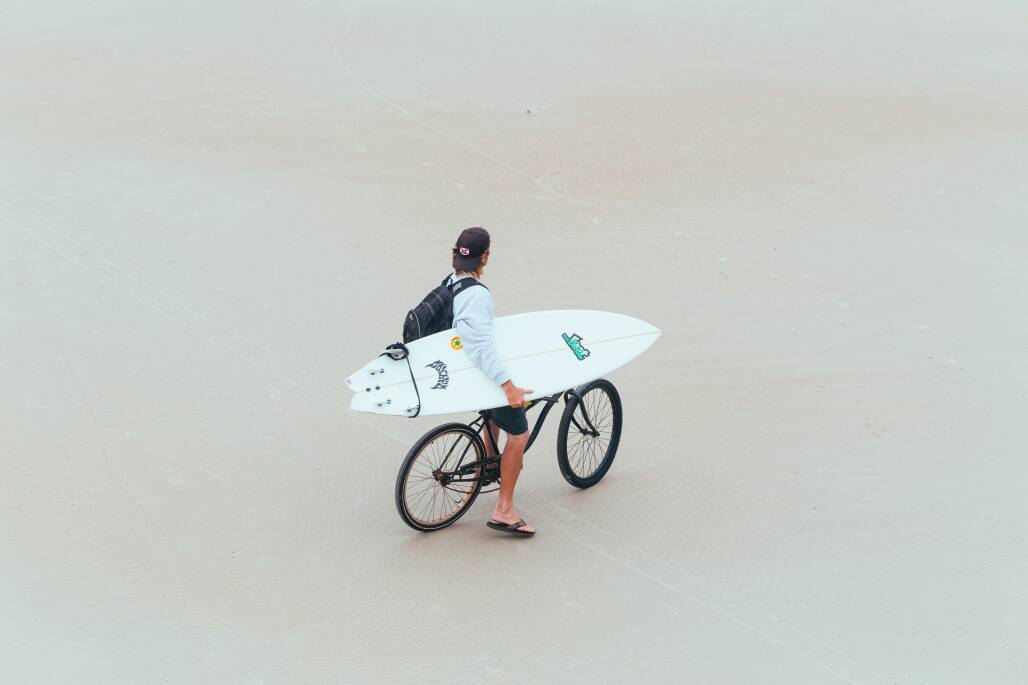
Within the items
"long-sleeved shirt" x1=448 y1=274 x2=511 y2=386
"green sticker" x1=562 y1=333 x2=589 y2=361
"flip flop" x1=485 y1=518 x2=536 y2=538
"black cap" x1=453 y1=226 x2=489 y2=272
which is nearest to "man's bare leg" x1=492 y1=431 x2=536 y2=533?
"flip flop" x1=485 y1=518 x2=536 y2=538

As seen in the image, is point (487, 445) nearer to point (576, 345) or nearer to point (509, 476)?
point (509, 476)

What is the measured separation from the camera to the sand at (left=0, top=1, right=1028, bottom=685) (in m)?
4.86

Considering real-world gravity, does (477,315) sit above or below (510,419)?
above

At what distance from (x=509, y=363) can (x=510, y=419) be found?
32 centimetres

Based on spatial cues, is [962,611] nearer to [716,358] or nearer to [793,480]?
[793,480]

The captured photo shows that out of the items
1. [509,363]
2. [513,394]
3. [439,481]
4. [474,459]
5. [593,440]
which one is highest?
[509,363]

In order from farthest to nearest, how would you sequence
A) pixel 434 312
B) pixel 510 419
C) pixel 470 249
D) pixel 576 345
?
pixel 576 345 → pixel 510 419 → pixel 434 312 → pixel 470 249

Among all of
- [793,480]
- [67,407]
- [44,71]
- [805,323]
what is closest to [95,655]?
[67,407]

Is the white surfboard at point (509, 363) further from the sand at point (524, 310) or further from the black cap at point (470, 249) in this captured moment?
the sand at point (524, 310)

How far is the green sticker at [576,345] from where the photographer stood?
563 centimetres

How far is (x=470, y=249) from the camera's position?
501 centimetres

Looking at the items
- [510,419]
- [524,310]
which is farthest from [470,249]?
[524,310]

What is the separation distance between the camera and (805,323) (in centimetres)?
757

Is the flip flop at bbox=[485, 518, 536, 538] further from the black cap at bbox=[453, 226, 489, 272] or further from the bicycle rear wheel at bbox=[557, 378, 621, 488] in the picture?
the black cap at bbox=[453, 226, 489, 272]
